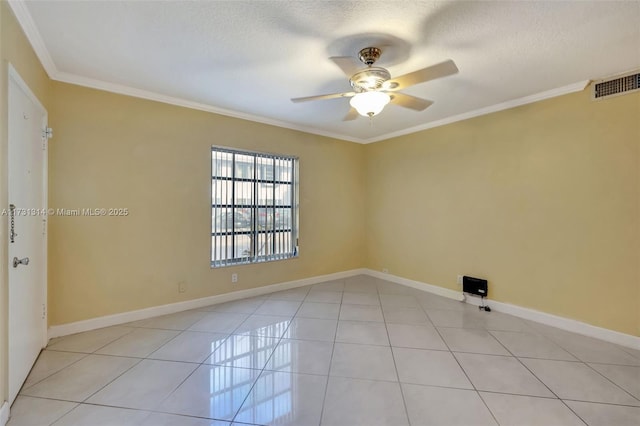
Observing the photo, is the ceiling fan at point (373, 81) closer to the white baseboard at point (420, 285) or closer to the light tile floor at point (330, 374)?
the light tile floor at point (330, 374)

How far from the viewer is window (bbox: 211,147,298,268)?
12.2 feet

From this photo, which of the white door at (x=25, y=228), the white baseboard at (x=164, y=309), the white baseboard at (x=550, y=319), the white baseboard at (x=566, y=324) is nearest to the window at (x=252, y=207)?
the white baseboard at (x=164, y=309)

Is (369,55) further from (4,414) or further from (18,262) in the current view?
(4,414)

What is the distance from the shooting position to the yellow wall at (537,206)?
2678mm

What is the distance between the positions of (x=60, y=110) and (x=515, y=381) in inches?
179

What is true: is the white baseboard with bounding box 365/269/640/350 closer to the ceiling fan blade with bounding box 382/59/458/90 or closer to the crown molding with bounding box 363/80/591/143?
the crown molding with bounding box 363/80/591/143

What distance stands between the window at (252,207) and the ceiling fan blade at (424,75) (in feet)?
7.52

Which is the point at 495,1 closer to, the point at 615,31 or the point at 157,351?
the point at 615,31

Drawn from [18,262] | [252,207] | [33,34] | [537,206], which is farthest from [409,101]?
[18,262]

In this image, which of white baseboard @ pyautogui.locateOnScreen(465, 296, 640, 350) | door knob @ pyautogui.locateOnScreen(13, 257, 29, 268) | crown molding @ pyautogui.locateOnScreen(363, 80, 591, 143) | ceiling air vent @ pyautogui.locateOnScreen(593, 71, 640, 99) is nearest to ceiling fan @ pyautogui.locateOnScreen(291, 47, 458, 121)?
crown molding @ pyautogui.locateOnScreen(363, 80, 591, 143)

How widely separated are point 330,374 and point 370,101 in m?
2.12

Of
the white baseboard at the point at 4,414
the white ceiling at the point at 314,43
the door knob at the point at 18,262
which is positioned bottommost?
the white baseboard at the point at 4,414

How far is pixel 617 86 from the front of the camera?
2.66 meters

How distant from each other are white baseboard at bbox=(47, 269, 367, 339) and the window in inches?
16.8
